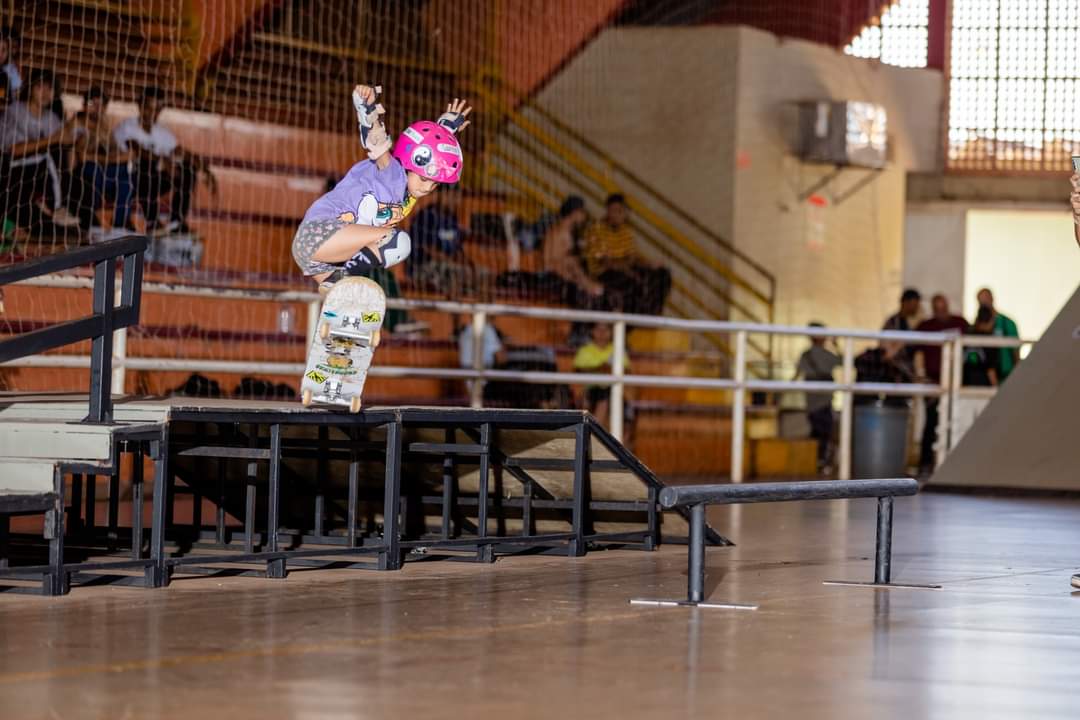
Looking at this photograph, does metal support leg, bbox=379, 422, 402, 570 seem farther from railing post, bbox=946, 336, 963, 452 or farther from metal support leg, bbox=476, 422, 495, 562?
railing post, bbox=946, 336, 963, 452

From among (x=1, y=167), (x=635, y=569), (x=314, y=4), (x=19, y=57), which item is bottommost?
(x=635, y=569)

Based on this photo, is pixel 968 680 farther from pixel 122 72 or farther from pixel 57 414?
pixel 122 72

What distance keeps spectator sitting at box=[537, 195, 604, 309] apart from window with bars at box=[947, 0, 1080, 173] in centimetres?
795

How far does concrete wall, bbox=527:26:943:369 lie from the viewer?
1928cm

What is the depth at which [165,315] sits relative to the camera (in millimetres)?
11461

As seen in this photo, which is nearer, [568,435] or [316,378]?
[316,378]

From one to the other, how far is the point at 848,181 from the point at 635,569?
14.1 m

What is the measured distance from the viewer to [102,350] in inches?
219

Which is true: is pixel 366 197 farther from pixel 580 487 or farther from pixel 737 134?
pixel 737 134

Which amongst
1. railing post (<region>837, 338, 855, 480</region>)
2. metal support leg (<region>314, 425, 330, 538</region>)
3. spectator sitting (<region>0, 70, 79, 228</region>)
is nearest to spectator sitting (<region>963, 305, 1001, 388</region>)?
railing post (<region>837, 338, 855, 480</region>)

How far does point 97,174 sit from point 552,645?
25.9 ft

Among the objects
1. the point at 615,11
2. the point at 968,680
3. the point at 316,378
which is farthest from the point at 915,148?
the point at 968,680

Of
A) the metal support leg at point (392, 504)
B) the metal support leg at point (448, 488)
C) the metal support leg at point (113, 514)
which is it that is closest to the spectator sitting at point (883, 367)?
the metal support leg at point (448, 488)

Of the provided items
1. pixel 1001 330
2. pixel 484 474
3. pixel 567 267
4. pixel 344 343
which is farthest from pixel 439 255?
pixel 344 343
